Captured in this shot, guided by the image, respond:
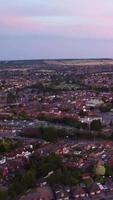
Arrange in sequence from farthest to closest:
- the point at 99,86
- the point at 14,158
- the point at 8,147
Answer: the point at 99,86 → the point at 8,147 → the point at 14,158

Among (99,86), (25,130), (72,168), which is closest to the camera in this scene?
(72,168)

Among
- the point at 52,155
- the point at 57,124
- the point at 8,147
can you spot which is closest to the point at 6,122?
the point at 57,124

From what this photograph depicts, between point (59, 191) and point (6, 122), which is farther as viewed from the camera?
point (6, 122)

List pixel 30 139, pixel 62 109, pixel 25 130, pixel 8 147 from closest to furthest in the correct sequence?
pixel 8 147 → pixel 30 139 → pixel 25 130 → pixel 62 109

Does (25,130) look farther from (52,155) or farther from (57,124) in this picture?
(52,155)

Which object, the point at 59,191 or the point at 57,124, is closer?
the point at 59,191

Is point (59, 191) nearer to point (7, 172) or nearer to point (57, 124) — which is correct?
point (7, 172)

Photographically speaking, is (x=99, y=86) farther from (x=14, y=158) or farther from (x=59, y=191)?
(x=59, y=191)

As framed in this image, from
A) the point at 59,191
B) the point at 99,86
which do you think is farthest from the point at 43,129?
the point at 99,86

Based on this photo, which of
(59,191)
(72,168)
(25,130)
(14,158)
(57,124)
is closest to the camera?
(59,191)
